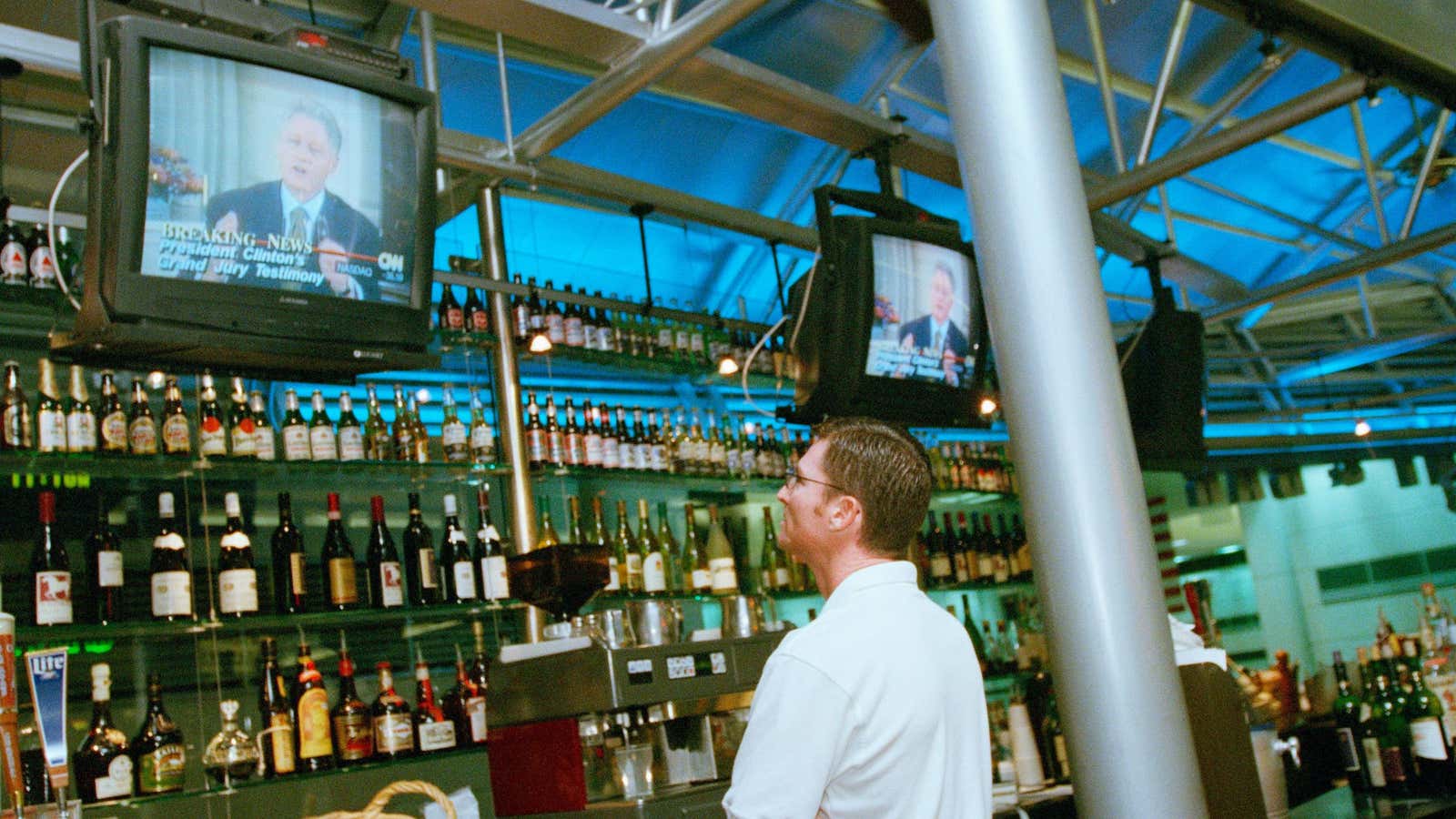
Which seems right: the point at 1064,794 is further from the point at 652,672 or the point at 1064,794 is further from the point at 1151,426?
the point at 1151,426

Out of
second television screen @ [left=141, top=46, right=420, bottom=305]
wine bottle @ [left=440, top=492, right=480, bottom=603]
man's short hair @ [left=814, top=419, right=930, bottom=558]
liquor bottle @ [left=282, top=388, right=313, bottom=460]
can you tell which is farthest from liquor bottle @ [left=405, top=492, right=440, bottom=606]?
man's short hair @ [left=814, top=419, right=930, bottom=558]

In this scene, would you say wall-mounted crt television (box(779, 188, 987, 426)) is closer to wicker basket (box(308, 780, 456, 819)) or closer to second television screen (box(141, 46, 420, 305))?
second television screen (box(141, 46, 420, 305))

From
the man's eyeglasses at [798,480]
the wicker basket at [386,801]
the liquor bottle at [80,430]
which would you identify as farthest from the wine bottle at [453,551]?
the man's eyeglasses at [798,480]

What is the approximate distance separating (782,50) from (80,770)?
3586 millimetres

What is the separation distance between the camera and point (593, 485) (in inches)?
181

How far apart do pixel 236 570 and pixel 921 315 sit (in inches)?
83.1

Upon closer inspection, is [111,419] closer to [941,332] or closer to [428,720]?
[428,720]

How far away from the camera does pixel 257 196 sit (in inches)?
107

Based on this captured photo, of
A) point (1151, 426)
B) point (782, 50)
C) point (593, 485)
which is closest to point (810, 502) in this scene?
point (593, 485)

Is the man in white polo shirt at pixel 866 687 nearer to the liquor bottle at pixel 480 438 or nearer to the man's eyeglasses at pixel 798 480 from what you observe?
the man's eyeglasses at pixel 798 480

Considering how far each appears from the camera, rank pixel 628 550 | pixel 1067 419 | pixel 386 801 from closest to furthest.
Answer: pixel 386 801
pixel 1067 419
pixel 628 550

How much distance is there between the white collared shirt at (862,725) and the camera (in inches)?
62.6

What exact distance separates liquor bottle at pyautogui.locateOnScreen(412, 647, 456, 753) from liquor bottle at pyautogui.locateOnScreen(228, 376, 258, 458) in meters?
0.78

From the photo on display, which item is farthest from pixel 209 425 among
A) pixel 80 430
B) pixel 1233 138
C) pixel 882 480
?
pixel 1233 138
